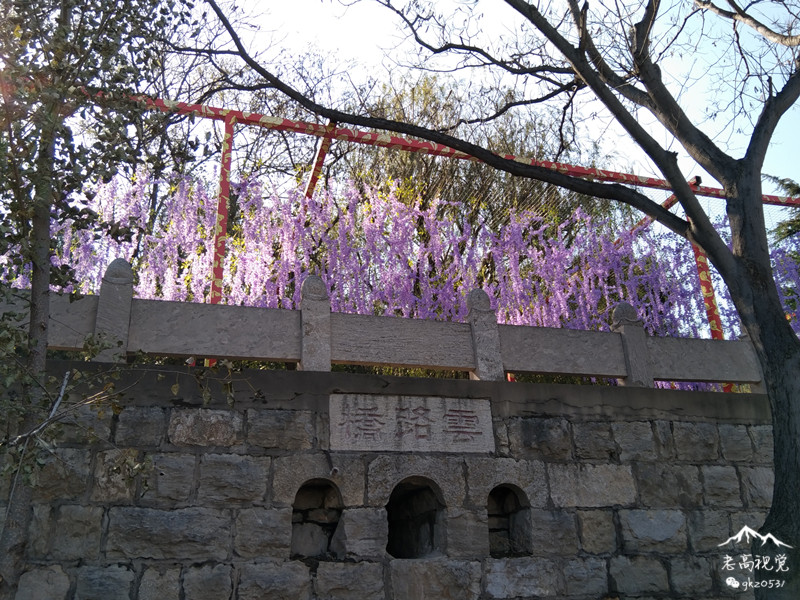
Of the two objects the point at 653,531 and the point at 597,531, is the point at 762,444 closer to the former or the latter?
the point at 653,531

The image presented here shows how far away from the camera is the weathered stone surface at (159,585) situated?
4.45 m

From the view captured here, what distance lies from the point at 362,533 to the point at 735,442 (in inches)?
124

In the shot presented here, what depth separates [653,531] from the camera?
5574 mm

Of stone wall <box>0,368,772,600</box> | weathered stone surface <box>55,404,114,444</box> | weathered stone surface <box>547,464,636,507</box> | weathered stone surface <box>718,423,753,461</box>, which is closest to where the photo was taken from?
stone wall <box>0,368,772,600</box>

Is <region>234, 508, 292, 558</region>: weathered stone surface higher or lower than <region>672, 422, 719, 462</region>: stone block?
lower

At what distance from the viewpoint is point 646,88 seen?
19.4 ft

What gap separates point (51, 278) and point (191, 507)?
5.27 ft

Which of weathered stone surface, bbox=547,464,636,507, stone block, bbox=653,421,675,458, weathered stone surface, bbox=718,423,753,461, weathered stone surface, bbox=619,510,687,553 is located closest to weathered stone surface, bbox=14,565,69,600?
weathered stone surface, bbox=547,464,636,507

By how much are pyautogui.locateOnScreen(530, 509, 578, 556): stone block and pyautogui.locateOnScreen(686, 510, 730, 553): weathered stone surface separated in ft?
3.24

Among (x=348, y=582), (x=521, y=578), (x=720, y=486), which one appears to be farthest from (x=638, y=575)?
(x=348, y=582)

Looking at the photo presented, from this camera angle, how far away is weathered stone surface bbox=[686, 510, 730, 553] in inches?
223

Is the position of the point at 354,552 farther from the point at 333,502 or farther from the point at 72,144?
the point at 72,144

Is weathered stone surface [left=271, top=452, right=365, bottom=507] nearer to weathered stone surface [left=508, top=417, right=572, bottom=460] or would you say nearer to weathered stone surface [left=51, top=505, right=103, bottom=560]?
weathered stone surface [left=51, top=505, right=103, bottom=560]

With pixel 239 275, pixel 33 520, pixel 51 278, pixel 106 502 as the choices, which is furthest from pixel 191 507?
pixel 239 275
